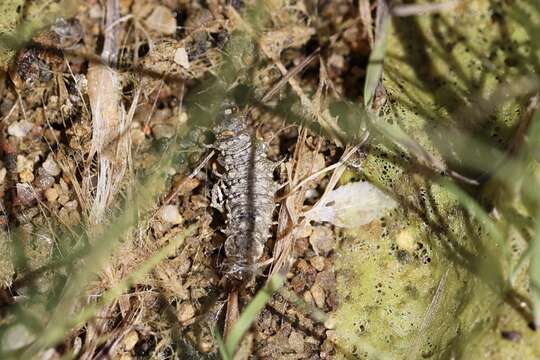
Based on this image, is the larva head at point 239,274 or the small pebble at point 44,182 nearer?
the larva head at point 239,274

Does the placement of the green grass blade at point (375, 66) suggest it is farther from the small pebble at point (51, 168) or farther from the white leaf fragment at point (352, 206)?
the small pebble at point (51, 168)

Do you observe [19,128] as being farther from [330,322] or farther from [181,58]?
[330,322]

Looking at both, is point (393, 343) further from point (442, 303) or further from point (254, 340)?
point (254, 340)

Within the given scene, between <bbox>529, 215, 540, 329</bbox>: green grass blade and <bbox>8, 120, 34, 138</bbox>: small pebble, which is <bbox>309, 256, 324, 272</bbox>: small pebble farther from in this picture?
<bbox>8, 120, 34, 138</bbox>: small pebble

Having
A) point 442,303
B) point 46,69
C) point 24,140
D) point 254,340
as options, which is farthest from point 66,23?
point 442,303

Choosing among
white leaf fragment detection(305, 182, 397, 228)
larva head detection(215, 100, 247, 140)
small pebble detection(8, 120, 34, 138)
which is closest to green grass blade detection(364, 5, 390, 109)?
white leaf fragment detection(305, 182, 397, 228)

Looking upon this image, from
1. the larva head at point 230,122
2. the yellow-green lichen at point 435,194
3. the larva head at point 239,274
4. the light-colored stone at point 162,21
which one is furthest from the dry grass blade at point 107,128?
the yellow-green lichen at point 435,194

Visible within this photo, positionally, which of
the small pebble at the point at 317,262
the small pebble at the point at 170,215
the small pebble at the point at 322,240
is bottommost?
the small pebble at the point at 317,262
